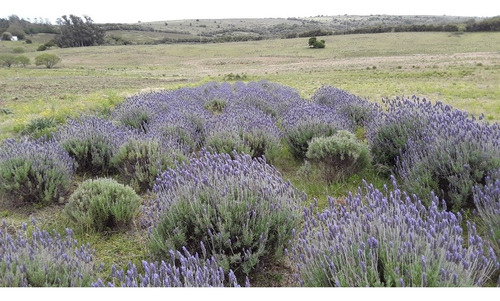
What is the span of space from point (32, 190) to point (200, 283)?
345cm

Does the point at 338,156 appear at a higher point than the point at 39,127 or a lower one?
higher

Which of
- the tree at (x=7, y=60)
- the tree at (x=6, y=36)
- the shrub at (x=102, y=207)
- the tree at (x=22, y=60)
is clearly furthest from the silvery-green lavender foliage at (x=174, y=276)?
the tree at (x=6, y=36)

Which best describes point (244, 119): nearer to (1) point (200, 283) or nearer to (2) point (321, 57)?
(1) point (200, 283)

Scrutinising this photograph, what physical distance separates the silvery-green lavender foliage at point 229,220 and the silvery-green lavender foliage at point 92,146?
9.05 ft

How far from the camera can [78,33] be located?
76.2 meters

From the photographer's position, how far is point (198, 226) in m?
2.92

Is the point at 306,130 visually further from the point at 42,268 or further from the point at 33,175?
the point at 42,268

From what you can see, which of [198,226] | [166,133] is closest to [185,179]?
[198,226]

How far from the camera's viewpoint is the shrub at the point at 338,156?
478 centimetres

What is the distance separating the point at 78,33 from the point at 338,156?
8312cm

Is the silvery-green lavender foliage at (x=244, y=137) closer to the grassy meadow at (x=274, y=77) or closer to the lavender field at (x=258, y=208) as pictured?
the lavender field at (x=258, y=208)

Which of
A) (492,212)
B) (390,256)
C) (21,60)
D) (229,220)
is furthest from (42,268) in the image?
(21,60)

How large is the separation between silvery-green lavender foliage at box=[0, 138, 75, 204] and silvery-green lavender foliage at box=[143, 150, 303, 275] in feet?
6.68

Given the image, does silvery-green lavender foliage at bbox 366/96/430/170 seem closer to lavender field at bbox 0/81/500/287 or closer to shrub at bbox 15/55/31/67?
lavender field at bbox 0/81/500/287
